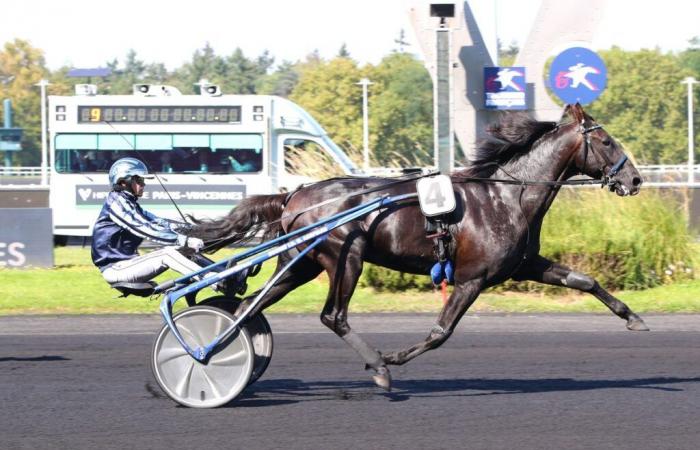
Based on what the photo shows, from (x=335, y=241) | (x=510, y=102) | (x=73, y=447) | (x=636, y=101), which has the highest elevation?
(x=636, y=101)

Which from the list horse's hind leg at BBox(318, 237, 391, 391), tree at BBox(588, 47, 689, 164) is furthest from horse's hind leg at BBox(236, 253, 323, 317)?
tree at BBox(588, 47, 689, 164)

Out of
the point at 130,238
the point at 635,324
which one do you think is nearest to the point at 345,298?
the point at 130,238

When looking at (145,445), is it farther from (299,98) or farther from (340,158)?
(299,98)

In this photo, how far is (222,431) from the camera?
645 cm

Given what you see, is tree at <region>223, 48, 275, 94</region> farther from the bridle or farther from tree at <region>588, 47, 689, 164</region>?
the bridle

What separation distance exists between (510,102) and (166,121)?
9.11 metres

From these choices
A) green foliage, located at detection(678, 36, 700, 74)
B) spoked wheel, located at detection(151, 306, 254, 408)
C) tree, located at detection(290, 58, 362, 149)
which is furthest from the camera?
green foliage, located at detection(678, 36, 700, 74)

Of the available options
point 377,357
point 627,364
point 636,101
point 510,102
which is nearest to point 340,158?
point 510,102

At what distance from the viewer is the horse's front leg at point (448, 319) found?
7.22 metres

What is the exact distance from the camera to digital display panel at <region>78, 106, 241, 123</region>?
22047mm

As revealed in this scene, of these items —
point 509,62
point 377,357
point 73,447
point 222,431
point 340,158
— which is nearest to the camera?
point 73,447

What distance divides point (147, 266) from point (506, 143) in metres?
2.58

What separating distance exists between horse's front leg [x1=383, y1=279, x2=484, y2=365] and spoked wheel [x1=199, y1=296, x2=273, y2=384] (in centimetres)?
87

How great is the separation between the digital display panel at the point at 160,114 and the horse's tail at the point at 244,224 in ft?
47.0
